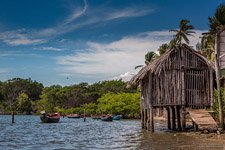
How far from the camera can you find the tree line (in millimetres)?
85812

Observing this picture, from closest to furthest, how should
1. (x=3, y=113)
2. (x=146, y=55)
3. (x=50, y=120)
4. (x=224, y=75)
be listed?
(x=224, y=75) < (x=50, y=120) < (x=146, y=55) < (x=3, y=113)

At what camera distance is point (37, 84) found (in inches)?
6250

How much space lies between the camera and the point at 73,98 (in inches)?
4444

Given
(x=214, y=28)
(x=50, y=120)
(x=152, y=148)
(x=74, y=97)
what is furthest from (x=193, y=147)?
(x=74, y=97)

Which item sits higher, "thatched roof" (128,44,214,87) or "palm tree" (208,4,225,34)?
"palm tree" (208,4,225,34)

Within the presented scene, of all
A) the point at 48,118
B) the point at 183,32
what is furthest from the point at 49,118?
the point at 183,32

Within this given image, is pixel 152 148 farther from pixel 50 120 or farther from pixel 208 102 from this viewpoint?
pixel 50 120

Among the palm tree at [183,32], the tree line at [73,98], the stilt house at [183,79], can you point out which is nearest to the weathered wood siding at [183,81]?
the stilt house at [183,79]

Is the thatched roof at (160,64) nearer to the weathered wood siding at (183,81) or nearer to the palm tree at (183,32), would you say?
the weathered wood siding at (183,81)

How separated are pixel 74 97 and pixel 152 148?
93022mm

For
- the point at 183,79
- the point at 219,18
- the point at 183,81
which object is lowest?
the point at 183,81

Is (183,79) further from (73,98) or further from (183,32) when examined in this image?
(73,98)

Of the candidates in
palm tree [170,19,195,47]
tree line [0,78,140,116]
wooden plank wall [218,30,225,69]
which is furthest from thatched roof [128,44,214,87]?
tree line [0,78,140,116]

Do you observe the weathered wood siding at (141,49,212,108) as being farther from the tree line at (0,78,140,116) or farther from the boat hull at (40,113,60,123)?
the tree line at (0,78,140,116)
